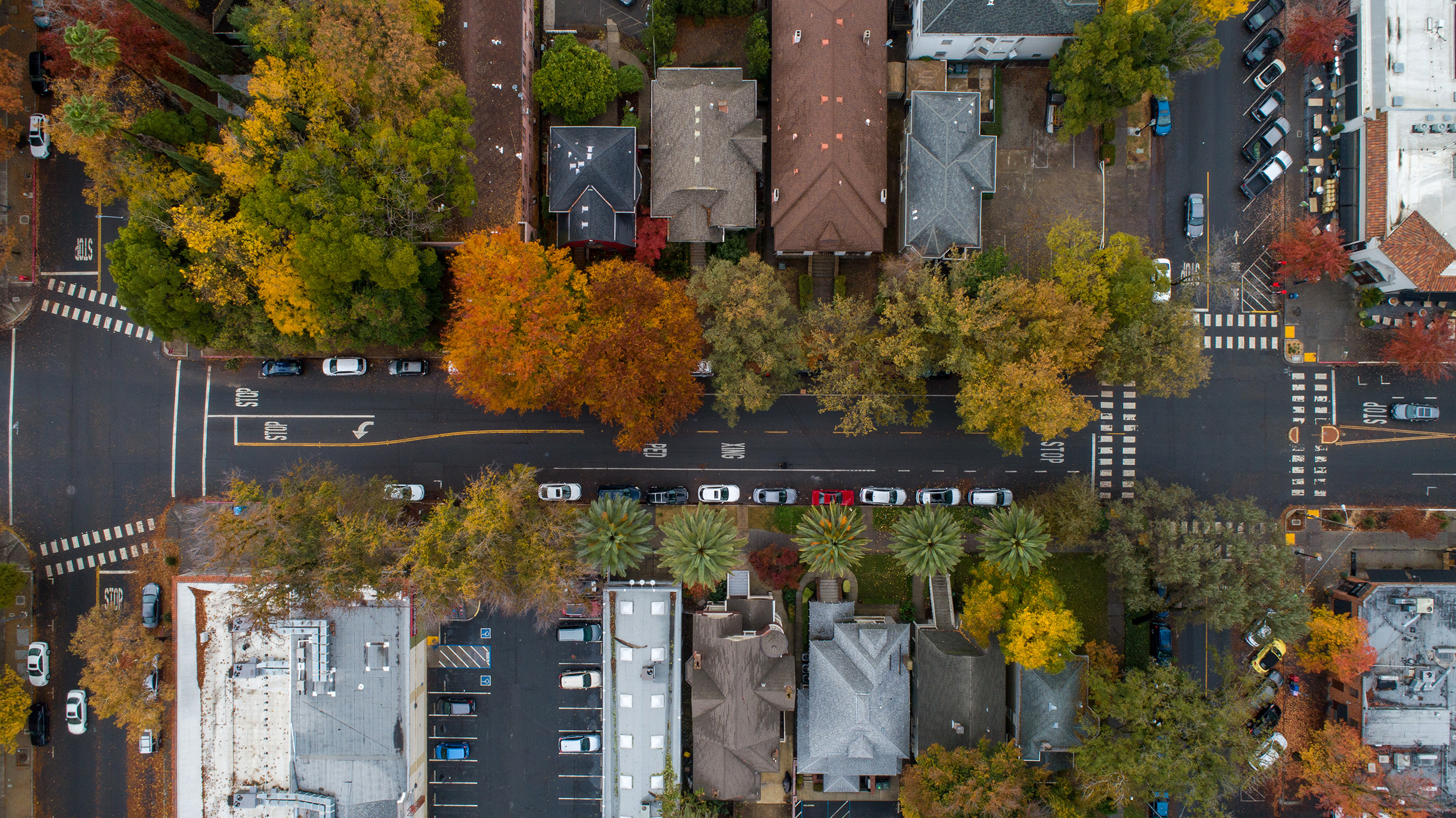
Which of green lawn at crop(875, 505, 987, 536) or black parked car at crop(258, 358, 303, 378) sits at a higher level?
black parked car at crop(258, 358, 303, 378)

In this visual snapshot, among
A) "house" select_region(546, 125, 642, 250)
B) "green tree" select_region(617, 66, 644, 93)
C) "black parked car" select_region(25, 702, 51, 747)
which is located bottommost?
"black parked car" select_region(25, 702, 51, 747)

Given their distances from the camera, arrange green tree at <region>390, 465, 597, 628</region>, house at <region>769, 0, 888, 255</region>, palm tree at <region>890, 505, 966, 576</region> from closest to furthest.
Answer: green tree at <region>390, 465, 597, 628</region> < palm tree at <region>890, 505, 966, 576</region> < house at <region>769, 0, 888, 255</region>

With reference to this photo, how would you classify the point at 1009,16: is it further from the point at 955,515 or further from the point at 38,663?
the point at 38,663

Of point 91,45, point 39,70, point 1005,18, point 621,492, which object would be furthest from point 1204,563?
point 39,70

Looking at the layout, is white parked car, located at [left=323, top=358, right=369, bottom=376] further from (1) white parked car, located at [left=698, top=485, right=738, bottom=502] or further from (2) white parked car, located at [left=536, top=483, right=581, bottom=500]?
(1) white parked car, located at [left=698, top=485, right=738, bottom=502]

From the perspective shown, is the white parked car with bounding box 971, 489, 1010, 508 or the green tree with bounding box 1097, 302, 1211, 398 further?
the white parked car with bounding box 971, 489, 1010, 508

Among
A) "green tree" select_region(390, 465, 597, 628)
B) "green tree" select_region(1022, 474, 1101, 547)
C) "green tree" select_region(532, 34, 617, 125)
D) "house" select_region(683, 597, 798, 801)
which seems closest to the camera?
"green tree" select_region(390, 465, 597, 628)

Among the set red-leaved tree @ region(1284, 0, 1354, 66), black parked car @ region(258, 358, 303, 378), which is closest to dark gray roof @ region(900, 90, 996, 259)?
red-leaved tree @ region(1284, 0, 1354, 66)

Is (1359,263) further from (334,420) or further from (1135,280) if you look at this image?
(334,420)
